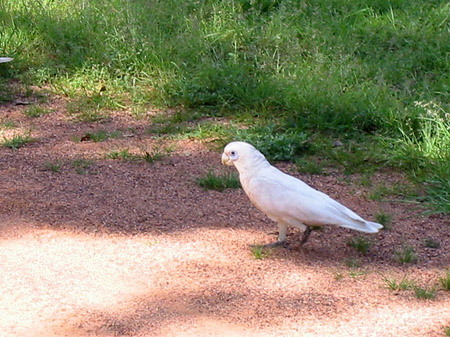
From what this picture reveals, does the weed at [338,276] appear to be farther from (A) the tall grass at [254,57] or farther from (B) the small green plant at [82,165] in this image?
(B) the small green plant at [82,165]

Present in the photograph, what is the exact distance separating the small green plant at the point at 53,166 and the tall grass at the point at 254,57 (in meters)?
1.43

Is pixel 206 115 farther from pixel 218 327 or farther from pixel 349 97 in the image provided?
pixel 218 327

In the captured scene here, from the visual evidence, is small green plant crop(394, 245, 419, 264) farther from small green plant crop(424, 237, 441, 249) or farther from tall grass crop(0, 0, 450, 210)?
tall grass crop(0, 0, 450, 210)

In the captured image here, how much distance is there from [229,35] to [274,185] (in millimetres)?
3833

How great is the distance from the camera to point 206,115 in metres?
7.49

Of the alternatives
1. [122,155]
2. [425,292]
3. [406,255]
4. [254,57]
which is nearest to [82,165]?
[122,155]

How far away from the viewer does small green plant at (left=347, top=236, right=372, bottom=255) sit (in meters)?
4.98

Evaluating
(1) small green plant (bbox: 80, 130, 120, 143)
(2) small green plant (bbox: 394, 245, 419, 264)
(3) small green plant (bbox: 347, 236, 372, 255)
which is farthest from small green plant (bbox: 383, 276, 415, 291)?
(1) small green plant (bbox: 80, 130, 120, 143)

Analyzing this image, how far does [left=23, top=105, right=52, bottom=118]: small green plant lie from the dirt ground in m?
1.02

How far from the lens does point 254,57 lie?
801cm

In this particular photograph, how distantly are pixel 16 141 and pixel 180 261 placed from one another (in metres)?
2.69

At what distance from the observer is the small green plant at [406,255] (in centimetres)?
485

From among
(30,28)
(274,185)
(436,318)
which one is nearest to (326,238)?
(274,185)

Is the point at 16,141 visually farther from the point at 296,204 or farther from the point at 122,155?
A: the point at 296,204
